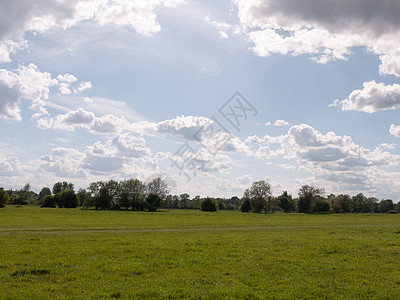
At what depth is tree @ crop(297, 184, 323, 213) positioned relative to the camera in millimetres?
140500

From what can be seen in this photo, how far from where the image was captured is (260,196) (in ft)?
402

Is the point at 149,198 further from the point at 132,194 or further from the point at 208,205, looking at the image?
the point at 208,205

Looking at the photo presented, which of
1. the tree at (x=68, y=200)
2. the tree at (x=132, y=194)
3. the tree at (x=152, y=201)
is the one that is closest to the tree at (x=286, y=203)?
the tree at (x=152, y=201)

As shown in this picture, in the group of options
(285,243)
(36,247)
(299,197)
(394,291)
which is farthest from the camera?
(299,197)

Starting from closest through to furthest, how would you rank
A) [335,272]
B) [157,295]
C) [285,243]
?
1. [157,295]
2. [335,272]
3. [285,243]

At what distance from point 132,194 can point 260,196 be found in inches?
2095

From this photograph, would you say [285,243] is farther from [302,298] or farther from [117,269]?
[117,269]

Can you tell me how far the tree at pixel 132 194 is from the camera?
367 ft

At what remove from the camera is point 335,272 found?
14719 millimetres

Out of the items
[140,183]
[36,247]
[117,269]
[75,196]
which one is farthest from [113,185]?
[117,269]

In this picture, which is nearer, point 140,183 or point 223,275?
point 223,275

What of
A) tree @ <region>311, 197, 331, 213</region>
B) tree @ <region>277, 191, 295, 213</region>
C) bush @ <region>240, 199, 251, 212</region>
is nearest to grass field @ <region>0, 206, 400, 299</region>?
bush @ <region>240, 199, 251, 212</region>

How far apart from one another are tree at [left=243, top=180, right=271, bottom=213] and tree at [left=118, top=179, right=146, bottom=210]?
45596 millimetres

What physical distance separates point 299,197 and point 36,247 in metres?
138
